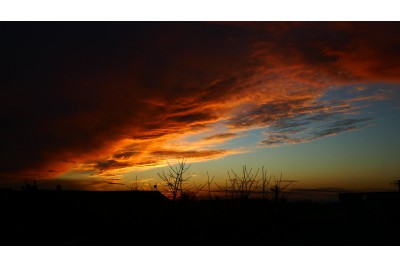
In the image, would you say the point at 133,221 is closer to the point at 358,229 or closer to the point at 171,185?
the point at 171,185

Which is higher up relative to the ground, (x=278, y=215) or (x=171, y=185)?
(x=171, y=185)

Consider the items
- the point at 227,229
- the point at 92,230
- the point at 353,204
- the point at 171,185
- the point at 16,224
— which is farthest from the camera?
the point at 353,204

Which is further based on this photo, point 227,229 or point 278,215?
point 278,215

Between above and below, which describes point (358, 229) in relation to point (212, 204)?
below

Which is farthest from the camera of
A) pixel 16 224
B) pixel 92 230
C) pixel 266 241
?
pixel 16 224

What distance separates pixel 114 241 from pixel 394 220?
177 inches

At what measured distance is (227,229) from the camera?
155 inches

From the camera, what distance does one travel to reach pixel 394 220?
198 inches

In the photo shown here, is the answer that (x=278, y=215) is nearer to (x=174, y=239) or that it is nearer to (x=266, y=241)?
(x=266, y=241)

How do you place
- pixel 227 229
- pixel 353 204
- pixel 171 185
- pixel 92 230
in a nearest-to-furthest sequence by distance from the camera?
pixel 227 229 → pixel 92 230 → pixel 171 185 → pixel 353 204

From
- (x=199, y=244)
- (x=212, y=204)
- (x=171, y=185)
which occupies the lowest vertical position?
(x=199, y=244)

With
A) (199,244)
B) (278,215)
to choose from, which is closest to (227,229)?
(199,244)

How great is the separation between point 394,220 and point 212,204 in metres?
3.16

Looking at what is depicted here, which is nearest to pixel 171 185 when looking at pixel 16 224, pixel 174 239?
pixel 174 239
